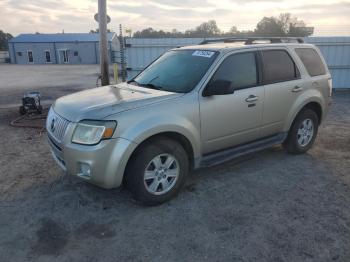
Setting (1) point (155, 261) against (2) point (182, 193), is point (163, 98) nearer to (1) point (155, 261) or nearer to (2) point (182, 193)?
(2) point (182, 193)

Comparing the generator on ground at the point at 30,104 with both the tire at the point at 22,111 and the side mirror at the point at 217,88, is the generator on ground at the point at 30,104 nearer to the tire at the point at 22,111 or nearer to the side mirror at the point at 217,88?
the tire at the point at 22,111

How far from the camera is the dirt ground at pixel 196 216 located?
300cm

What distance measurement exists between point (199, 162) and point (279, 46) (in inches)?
91.7

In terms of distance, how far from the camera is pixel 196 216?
3592 mm

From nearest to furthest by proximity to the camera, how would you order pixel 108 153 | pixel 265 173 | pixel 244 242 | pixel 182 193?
pixel 244 242 < pixel 108 153 < pixel 182 193 < pixel 265 173

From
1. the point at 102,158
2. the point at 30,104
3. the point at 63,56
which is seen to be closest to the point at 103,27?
the point at 30,104

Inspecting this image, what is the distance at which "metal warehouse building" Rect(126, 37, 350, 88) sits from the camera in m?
11.9

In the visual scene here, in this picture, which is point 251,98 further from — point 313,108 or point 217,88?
point 313,108

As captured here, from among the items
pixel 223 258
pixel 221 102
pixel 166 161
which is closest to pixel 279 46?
pixel 221 102

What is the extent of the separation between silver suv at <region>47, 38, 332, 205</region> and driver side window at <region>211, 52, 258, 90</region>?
0.01 metres

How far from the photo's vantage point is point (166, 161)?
3797mm

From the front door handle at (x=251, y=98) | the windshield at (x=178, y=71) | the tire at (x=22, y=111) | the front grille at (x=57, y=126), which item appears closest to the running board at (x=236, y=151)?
the front door handle at (x=251, y=98)

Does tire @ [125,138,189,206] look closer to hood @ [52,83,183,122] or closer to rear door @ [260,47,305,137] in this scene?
hood @ [52,83,183,122]

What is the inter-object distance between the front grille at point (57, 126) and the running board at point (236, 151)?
168cm
